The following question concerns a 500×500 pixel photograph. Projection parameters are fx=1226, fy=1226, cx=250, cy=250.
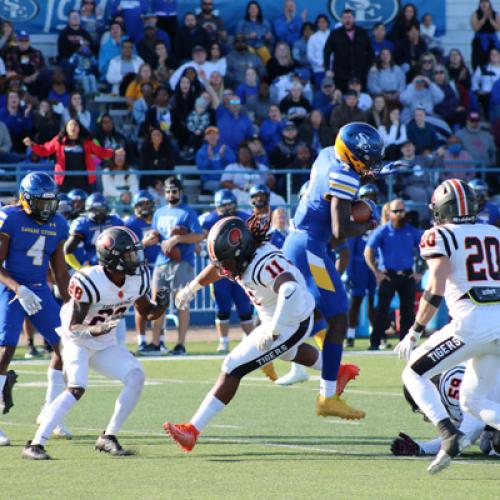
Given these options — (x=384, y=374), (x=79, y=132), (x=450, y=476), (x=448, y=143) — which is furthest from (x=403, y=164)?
(x=448, y=143)

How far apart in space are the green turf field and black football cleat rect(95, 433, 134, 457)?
0.07 m

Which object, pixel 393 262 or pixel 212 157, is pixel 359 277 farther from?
pixel 212 157

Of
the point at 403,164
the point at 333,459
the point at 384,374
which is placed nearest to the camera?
the point at 333,459

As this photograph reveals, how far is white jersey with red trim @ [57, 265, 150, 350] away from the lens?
7.29 meters

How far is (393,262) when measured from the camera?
14.4 meters

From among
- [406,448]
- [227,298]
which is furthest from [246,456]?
[227,298]

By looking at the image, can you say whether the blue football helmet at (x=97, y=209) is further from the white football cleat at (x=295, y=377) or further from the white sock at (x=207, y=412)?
the white sock at (x=207, y=412)

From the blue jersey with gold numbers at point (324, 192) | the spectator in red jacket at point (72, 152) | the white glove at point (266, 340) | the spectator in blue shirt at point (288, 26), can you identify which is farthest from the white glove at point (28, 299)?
the spectator in blue shirt at point (288, 26)

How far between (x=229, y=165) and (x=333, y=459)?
10.7m

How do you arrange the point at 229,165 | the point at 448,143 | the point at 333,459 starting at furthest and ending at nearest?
the point at 448,143 → the point at 229,165 → the point at 333,459

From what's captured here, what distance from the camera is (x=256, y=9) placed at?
19.5 metres

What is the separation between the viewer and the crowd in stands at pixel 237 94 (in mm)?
17172

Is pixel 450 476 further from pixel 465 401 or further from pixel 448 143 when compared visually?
pixel 448 143

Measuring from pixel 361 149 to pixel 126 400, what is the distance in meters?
2.28
